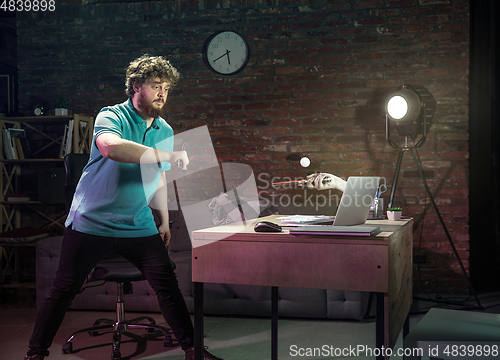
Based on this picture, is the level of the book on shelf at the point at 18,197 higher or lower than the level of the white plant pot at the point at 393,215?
lower

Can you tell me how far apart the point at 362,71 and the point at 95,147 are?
7.91ft

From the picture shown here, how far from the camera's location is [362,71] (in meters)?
3.50

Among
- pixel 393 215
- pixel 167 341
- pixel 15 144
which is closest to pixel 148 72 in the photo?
pixel 393 215

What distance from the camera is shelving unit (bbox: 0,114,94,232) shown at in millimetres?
3748

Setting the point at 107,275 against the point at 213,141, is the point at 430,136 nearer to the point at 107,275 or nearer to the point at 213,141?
the point at 213,141

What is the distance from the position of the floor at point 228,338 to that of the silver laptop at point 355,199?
3.12ft

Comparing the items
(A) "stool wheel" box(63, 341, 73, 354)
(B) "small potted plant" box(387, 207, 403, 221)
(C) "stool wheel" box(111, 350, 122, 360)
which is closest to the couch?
(A) "stool wheel" box(63, 341, 73, 354)

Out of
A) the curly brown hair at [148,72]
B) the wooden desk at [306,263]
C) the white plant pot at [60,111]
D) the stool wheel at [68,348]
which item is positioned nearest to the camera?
the wooden desk at [306,263]

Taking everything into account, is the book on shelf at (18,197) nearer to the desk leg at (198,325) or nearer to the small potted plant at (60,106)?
the small potted plant at (60,106)

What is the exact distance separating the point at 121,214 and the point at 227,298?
1.22 m

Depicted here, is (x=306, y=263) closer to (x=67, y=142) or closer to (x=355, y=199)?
(x=355, y=199)

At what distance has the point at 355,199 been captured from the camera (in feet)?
5.00

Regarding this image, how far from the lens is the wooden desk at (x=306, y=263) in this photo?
4.36 ft

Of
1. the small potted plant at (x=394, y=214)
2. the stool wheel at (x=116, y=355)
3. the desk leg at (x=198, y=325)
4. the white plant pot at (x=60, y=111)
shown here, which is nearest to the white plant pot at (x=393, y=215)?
the small potted plant at (x=394, y=214)
